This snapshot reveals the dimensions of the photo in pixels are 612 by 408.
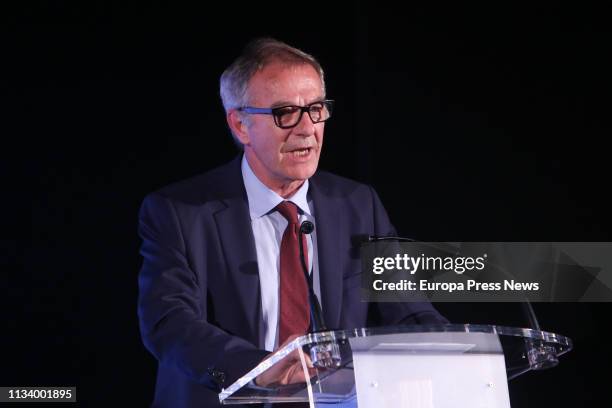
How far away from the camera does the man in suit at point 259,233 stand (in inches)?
91.9

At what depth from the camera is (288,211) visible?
96.7 inches

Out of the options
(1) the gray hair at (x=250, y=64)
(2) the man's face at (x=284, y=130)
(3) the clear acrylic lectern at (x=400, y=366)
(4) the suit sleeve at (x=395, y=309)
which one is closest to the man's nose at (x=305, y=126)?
(2) the man's face at (x=284, y=130)

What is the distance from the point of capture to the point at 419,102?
3.01 metres

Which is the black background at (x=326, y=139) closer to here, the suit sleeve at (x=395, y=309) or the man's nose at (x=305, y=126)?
the suit sleeve at (x=395, y=309)

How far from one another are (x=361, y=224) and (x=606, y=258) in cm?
100

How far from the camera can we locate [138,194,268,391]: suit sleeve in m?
1.84

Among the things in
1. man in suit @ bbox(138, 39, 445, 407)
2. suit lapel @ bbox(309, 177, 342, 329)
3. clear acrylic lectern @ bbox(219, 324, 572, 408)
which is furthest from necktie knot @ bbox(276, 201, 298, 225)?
clear acrylic lectern @ bbox(219, 324, 572, 408)

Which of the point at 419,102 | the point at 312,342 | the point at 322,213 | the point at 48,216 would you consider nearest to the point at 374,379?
the point at 312,342

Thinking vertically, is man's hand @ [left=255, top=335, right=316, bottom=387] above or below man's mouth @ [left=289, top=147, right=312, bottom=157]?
below

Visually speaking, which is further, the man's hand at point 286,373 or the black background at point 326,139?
the black background at point 326,139

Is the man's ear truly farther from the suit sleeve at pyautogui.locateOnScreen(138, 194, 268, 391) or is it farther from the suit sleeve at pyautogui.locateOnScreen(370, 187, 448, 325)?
the suit sleeve at pyautogui.locateOnScreen(370, 187, 448, 325)

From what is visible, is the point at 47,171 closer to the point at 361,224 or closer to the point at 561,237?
the point at 361,224

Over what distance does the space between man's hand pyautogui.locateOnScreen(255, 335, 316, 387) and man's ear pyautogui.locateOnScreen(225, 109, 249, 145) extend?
47.0 inches

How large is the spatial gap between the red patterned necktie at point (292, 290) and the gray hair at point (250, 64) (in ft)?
1.46
